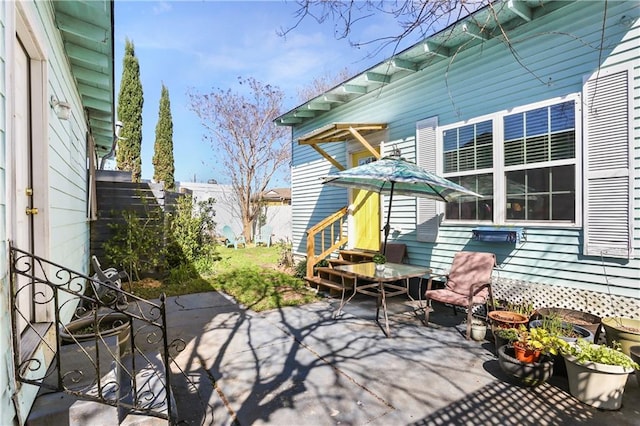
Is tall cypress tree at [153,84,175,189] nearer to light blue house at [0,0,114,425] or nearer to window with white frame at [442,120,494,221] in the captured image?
light blue house at [0,0,114,425]

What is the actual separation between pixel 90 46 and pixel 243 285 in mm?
4379

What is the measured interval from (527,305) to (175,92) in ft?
50.0

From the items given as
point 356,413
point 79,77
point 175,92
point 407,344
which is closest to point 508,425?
point 356,413

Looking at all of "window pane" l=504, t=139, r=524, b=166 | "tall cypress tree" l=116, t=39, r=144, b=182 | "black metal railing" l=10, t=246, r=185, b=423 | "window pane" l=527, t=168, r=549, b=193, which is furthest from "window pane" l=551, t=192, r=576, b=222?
"tall cypress tree" l=116, t=39, r=144, b=182

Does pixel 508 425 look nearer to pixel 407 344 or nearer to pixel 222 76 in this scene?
pixel 407 344

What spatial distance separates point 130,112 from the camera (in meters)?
13.4

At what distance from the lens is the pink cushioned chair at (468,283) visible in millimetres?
4070

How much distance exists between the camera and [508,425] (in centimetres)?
238

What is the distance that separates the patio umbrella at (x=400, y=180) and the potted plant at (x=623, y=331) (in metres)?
1.87

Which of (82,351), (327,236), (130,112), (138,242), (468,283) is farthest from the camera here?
(130,112)

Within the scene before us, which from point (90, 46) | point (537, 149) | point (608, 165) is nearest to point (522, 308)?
point (608, 165)

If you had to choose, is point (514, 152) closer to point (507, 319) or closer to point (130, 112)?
point (507, 319)

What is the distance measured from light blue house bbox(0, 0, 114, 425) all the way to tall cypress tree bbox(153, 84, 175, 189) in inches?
387

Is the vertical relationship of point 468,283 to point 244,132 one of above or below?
Answer: below
